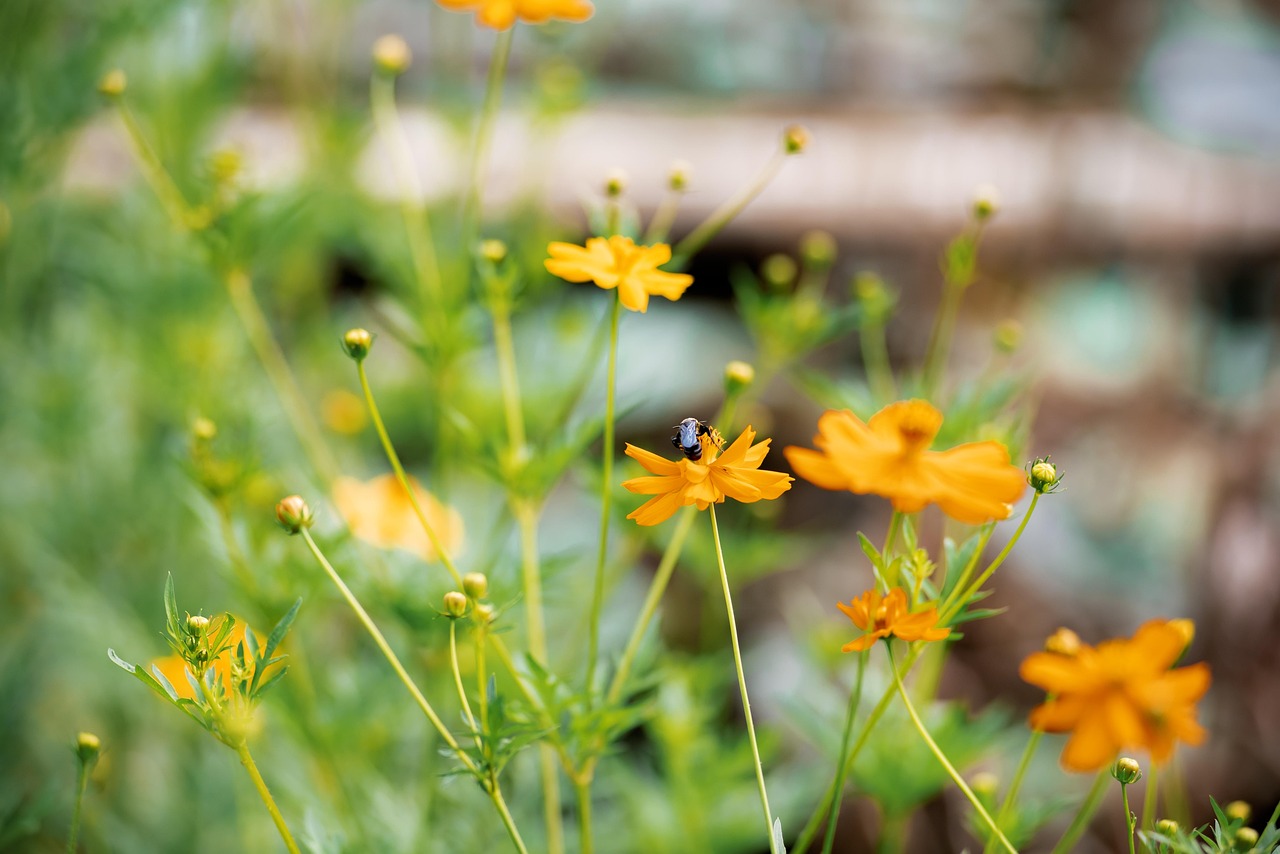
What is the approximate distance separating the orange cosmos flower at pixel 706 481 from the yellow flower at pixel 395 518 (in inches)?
11.0

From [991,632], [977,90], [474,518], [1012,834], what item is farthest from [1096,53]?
[1012,834]

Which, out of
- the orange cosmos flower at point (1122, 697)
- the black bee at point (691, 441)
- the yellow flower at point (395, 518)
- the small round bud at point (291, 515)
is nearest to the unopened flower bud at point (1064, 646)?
the orange cosmos flower at point (1122, 697)

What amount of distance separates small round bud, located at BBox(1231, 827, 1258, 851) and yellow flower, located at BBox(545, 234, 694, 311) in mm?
249

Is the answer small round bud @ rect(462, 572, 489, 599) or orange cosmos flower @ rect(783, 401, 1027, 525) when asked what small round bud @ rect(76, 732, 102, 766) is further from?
orange cosmos flower @ rect(783, 401, 1027, 525)

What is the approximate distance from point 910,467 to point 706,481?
0.07 metres

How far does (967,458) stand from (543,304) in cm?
101

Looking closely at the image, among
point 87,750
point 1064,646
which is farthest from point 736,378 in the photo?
point 87,750

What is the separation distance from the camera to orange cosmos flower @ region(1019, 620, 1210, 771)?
0.91 ft

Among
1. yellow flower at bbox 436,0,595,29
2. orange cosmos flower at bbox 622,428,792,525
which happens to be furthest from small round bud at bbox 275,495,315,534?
yellow flower at bbox 436,0,595,29

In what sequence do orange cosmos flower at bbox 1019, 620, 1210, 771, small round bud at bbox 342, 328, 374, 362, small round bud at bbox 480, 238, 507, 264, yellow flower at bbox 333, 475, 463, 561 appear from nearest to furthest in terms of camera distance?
orange cosmos flower at bbox 1019, 620, 1210, 771 < small round bud at bbox 342, 328, 374, 362 < small round bud at bbox 480, 238, 507, 264 < yellow flower at bbox 333, 475, 463, 561

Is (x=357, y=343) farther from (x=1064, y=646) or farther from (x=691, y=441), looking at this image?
(x=1064, y=646)

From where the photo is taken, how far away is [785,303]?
0.63m

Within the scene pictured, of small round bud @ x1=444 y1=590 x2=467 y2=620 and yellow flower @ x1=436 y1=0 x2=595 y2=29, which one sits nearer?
small round bud @ x1=444 y1=590 x2=467 y2=620

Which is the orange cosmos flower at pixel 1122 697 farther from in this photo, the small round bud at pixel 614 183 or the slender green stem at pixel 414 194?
the slender green stem at pixel 414 194
